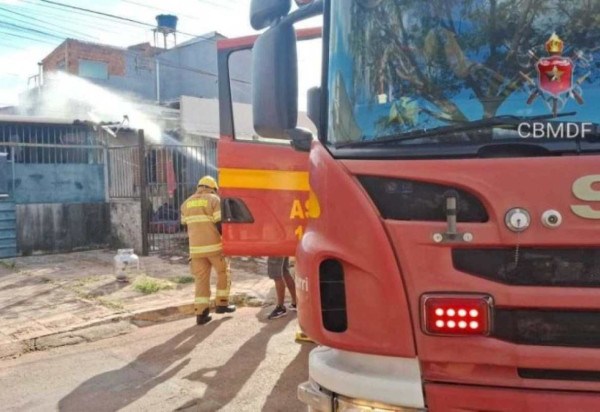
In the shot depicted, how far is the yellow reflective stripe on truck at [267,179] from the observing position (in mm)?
4023

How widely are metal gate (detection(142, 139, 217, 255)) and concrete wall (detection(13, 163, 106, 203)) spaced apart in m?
1.31

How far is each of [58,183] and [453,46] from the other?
1120cm

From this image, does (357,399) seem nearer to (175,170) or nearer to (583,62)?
(583,62)

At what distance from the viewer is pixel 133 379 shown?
4.56 meters

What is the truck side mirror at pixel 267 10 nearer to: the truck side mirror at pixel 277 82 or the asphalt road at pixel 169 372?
the truck side mirror at pixel 277 82

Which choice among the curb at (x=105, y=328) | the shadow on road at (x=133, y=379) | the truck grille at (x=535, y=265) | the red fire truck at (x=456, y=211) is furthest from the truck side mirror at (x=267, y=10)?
the curb at (x=105, y=328)

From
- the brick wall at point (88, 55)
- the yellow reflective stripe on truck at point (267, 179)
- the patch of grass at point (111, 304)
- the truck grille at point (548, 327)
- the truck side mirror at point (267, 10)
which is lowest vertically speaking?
the patch of grass at point (111, 304)

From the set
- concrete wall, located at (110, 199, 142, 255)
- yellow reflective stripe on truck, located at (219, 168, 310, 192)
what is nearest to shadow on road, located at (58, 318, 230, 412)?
yellow reflective stripe on truck, located at (219, 168, 310, 192)

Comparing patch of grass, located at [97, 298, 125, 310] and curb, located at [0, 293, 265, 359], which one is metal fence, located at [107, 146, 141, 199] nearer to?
patch of grass, located at [97, 298, 125, 310]

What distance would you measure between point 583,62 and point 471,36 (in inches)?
16.6

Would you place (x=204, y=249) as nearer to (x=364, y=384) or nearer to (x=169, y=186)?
(x=364, y=384)

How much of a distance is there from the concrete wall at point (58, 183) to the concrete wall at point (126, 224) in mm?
662

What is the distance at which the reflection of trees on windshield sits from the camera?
2064mm

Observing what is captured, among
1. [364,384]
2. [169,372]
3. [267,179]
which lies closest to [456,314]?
[364,384]
